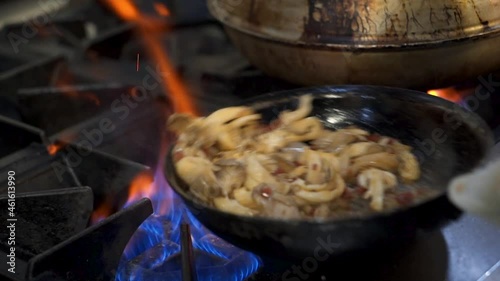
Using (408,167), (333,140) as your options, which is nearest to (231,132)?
(333,140)

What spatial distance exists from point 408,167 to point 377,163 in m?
0.04

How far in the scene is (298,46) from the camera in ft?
3.07

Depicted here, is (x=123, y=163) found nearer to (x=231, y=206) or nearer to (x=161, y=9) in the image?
(x=231, y=206)

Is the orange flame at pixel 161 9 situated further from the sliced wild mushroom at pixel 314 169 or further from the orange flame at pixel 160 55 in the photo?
the sliced wild mushroom at pixel 314 169

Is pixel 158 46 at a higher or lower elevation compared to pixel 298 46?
lower

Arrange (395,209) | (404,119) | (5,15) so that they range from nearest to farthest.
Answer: (395,209) → (404,119) → (5,15)

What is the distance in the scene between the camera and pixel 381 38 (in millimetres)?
887

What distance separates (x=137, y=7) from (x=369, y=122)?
84 centimetres

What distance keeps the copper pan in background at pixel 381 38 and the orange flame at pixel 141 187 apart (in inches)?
10.8

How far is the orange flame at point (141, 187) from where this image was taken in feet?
2.96

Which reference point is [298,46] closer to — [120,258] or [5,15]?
[120,258]

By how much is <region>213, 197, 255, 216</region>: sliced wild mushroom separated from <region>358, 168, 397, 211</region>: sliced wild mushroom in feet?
0.44

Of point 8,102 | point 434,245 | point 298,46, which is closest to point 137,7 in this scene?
point 8,102

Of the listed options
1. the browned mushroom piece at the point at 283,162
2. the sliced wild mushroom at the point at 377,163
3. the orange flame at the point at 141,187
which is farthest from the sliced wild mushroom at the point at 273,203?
the orange flame at the point at 141,187
